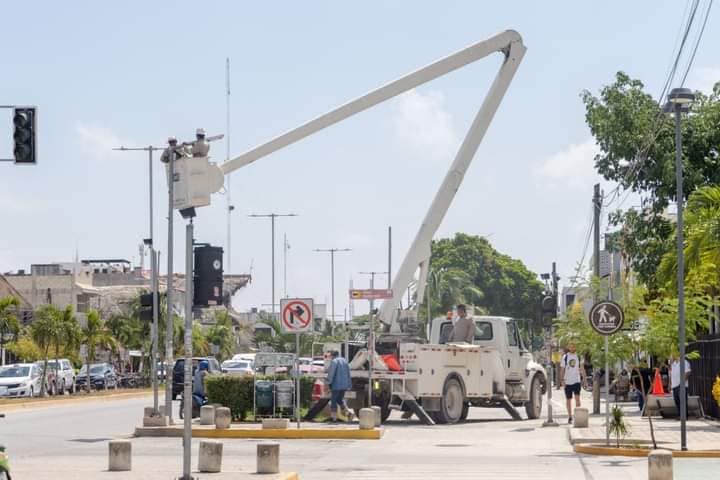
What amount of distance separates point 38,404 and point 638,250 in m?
20.8

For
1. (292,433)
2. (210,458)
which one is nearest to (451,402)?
(292,433)

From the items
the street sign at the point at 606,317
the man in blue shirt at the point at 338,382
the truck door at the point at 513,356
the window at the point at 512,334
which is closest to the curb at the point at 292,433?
the man in blue shirt at the point at 338,382

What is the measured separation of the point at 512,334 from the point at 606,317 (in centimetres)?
1266

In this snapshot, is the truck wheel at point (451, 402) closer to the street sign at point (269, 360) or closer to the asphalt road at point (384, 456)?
the asphalt road at point (384, 456)

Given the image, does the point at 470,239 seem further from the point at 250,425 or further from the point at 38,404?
the point at 250,425

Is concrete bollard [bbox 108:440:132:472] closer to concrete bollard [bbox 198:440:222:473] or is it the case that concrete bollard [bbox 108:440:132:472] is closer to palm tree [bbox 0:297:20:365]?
concrete bollard [bbox 198:440:222:473]

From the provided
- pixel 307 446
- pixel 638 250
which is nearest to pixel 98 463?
pixel 307 446

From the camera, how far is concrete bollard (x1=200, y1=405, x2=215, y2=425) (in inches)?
1233

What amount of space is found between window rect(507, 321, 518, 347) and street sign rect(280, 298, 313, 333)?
371 inches

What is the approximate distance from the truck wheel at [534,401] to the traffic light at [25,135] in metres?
16.7

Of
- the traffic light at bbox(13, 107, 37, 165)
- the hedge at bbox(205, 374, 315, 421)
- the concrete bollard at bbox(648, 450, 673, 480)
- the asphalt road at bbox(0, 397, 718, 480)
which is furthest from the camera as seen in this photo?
the hedge at bbox(205, 374, 315, 421)

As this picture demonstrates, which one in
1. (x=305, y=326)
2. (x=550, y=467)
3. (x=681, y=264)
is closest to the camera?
(x=550, y=467)

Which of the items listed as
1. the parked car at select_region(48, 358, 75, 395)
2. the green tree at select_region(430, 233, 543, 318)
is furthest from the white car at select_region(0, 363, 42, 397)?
the green tree at select_region(430, 233, 543, 318)

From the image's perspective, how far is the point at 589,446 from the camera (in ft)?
81.1
